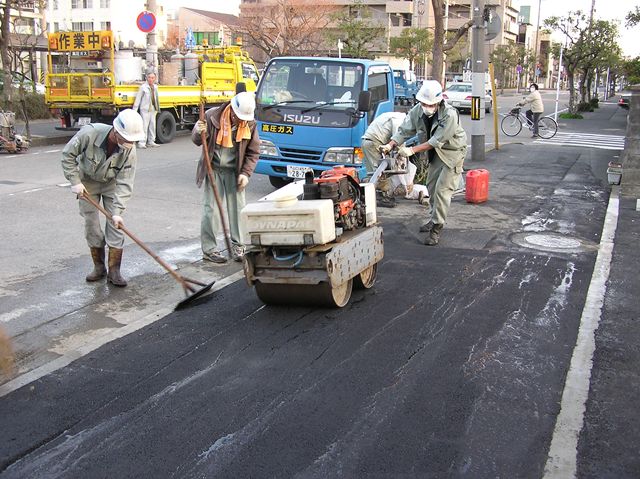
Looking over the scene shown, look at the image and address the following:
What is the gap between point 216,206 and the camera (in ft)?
23.5

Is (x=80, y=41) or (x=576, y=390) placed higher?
(x=80, y=41)

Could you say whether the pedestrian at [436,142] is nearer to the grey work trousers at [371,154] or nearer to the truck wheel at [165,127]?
the grey work trousers at [371,154]

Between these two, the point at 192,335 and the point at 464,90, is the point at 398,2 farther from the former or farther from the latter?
the point at 192,335

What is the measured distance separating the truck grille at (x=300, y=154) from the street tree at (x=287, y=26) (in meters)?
29.3

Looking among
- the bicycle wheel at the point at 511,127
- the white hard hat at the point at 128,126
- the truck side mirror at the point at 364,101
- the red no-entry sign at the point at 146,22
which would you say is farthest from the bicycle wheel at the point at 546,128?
the white hard hat at the point at 128,126

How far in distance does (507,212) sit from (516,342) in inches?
211

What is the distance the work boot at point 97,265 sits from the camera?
256 inches

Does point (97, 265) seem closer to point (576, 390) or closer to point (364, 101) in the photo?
point (576, 390)

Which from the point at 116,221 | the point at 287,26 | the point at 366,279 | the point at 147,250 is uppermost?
the point at 287,26

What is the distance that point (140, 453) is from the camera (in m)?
3.54

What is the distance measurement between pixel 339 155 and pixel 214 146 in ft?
11.4

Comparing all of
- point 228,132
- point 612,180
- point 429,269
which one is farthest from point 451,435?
point 612,180

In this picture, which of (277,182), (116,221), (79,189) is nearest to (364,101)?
(277,182)

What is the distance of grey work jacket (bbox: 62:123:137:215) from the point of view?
5.98m
